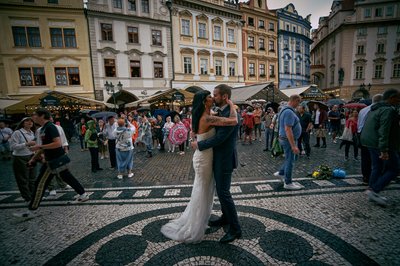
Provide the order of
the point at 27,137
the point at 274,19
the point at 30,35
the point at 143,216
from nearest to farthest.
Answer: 1. the point at 143,216
2. the point at 27,137
3. the point at 30,35
4. the point at 274,19

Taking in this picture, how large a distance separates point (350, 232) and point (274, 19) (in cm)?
3489

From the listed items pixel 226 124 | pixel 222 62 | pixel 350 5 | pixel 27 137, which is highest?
pixel 350 5

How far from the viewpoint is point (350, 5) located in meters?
36.4

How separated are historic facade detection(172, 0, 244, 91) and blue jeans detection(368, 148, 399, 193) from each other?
2179cm

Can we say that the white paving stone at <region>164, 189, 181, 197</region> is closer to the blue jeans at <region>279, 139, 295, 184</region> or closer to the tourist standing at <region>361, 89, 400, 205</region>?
the blue jeans at <region>279, 139, 295, 184</region>

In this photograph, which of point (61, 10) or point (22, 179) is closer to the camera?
point (22, 179)

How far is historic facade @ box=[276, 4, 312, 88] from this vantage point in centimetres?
3231

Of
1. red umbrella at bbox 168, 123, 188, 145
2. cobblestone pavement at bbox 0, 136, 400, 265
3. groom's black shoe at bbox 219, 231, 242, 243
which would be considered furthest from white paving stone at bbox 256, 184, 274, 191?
red umbrella at bbox 168, 123, 188, 145

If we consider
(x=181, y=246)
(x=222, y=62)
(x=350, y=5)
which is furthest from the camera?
(x=350, y=5)

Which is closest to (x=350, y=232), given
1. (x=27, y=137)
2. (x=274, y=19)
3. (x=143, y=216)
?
(x=143, y=216)

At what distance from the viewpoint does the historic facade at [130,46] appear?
20219mm

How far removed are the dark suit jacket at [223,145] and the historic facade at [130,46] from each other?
20.9 m

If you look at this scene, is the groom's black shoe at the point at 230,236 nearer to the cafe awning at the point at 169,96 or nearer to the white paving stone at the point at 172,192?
the white paving stone at the point at 172,192

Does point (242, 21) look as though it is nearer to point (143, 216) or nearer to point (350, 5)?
point (350, 5)
